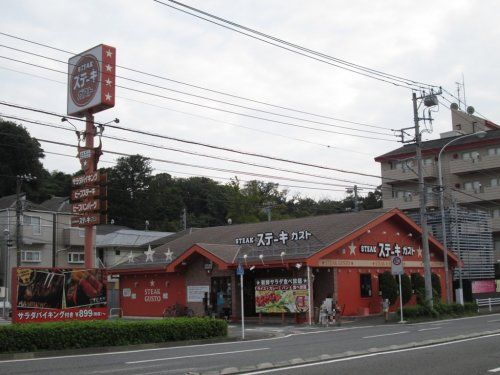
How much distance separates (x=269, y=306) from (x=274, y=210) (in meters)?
40.6

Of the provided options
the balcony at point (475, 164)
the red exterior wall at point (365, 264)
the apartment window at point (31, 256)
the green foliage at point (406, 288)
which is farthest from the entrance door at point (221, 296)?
the balcony at point (475, 164)

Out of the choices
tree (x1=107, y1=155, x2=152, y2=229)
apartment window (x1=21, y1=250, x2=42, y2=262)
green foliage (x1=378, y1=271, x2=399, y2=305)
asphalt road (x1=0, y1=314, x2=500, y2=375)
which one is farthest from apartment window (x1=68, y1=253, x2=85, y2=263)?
asphalt road (x1=0, y1=314, x2=500, y2=375)

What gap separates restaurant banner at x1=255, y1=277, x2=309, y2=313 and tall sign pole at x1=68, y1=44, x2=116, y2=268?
8.75 m

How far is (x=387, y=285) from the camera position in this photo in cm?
3141

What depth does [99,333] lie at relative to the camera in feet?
57.3

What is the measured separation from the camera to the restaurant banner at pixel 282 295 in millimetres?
28469

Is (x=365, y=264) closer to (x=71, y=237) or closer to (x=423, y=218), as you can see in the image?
(x=423, y=218)

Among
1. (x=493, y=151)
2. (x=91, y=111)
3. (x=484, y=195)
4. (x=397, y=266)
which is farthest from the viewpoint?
(x=493, y=151)

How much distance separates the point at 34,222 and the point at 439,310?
38.1 meters

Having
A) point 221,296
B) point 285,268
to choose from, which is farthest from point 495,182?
point 221,296

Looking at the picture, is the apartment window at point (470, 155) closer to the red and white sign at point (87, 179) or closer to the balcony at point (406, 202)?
the balcony at point (406, 202)

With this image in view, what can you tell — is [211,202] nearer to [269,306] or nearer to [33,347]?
[269,306]

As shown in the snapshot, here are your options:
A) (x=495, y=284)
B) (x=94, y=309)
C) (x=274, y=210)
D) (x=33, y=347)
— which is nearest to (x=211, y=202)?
(x=274, y=210)

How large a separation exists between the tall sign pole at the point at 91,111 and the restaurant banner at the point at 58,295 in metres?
4.72
